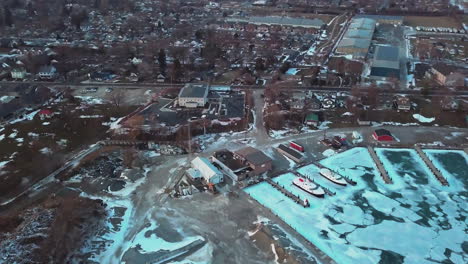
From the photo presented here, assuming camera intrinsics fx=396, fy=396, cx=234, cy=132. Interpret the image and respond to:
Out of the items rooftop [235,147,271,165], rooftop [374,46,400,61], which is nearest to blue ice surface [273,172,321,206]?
rooftop [235,147,271,165]

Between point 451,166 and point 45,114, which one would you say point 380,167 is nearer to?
point 451,166

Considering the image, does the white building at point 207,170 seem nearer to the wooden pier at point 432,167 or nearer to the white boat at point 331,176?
the white boat at point 331,176

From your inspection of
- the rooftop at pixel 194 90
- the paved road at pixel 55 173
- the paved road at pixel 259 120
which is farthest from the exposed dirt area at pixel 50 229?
the rooftop at pixel 194 90

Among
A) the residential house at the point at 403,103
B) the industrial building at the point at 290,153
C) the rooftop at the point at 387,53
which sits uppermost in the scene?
Result: the rooftop at the point at 387,53

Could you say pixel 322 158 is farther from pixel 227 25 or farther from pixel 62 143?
pixel 227 25

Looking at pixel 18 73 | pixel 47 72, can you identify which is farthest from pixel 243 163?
pixel 18 73
